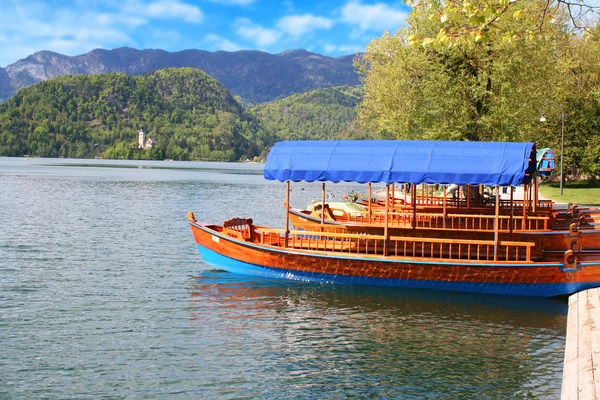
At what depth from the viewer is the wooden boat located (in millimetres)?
18344

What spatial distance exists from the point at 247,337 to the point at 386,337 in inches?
123

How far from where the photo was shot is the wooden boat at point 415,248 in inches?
722

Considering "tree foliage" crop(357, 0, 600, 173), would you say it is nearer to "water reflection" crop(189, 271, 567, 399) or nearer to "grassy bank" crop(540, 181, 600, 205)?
"grassy bank" crop(540, 181, 600, 205)

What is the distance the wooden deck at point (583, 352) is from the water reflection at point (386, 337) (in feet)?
2.32

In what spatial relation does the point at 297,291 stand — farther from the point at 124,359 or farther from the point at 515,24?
the point at 515,24

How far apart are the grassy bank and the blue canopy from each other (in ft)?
93.7

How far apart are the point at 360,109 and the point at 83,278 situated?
108ft

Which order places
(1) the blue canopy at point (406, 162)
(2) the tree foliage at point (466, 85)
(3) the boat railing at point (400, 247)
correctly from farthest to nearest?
(2) the tree foliage at point (466, 85) < (3) the boat railing at point (400, 247) < (1) the blue canopy at point (406, 162)

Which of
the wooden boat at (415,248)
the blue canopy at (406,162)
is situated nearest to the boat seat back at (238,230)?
the wooden boat at (415,248)

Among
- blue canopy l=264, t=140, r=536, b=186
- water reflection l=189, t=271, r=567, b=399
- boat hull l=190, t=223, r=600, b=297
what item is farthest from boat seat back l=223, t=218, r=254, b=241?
blue canopy l=264, t=140, r=536, b=186

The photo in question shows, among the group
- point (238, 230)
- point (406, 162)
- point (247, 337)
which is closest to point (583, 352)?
point (247, 337)

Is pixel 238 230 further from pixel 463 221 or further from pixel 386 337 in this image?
pixel 463 221

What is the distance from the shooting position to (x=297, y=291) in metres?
19.7

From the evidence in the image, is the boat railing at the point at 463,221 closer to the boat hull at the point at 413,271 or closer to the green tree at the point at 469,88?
the boat hull at the point at 413,271
